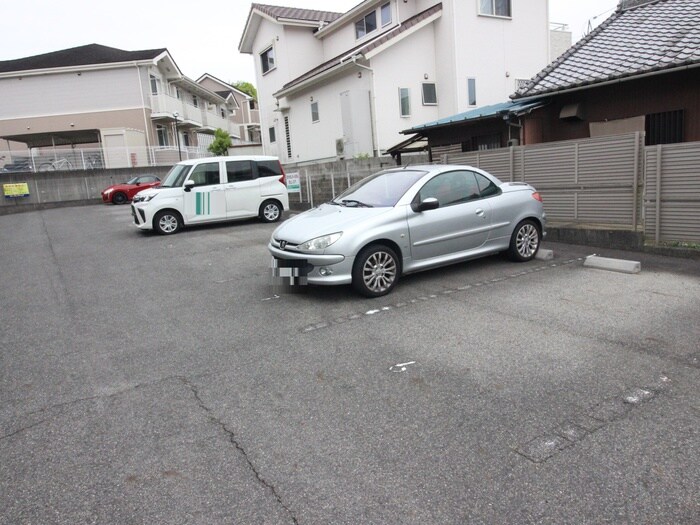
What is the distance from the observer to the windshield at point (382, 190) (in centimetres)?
672

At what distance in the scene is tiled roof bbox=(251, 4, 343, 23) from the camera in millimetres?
24023

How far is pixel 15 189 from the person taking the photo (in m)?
23.2

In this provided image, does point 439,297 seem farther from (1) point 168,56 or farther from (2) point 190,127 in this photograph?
(2) point 190,127

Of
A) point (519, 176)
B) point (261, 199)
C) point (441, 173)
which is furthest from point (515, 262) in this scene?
point (261, 199)

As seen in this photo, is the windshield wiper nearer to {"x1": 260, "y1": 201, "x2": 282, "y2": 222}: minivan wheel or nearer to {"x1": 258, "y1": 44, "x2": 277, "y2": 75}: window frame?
{"x1": 260, "y1": 201, "x2": 282, "y2": 222}: minivan wheel

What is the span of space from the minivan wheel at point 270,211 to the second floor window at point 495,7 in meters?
11.4

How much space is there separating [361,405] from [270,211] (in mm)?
10967

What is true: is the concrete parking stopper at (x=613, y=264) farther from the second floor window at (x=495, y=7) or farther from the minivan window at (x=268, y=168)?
the second floor window at (x=495, y=7)

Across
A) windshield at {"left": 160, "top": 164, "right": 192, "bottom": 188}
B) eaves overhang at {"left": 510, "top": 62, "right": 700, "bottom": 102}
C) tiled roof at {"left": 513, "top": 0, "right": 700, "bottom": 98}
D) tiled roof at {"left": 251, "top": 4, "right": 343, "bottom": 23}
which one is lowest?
windshield at {"left": 160, "top": 164, "right": 192, "bottom": 188}

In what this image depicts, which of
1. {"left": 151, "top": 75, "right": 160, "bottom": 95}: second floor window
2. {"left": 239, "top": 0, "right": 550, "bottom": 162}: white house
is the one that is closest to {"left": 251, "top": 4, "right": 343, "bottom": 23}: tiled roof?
{"left": 239, "top": 0, "right": 550, "bottom": 162}: white house

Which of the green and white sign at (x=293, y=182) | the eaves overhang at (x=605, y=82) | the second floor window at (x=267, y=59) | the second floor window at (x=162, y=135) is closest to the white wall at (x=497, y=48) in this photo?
the green and white sign at (x=293, y=182)

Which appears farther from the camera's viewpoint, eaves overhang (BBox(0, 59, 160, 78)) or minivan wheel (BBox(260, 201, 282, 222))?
eaves overhang (BBox(0, 59, 160, 78))

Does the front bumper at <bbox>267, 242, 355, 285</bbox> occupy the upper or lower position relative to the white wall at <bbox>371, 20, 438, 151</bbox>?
lower

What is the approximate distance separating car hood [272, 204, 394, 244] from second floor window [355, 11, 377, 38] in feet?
57.2
